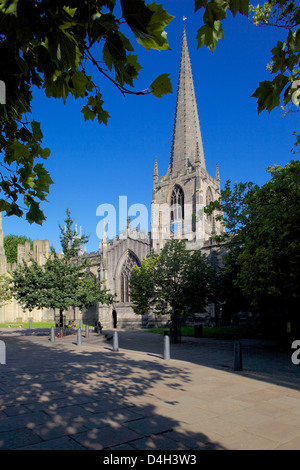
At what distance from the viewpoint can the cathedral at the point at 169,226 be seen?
38.2m

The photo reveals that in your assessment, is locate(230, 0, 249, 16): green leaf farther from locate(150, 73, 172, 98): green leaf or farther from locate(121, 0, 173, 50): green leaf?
locate(150, 73, 172, 98): green leaf

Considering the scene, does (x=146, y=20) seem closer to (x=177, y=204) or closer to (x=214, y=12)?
(x=214, y=12)

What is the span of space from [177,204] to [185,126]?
42.5 feet

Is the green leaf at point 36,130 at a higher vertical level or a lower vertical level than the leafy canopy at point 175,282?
higher

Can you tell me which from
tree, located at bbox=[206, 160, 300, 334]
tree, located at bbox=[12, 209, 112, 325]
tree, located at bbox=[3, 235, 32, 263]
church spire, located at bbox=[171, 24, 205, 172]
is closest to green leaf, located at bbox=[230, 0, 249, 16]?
tree, located at bbox=[206, 160, 300, 334]

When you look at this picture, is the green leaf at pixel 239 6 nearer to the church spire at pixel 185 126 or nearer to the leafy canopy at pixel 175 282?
the leafy canopy at pixel 175 282

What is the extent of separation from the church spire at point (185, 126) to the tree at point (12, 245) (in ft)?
114

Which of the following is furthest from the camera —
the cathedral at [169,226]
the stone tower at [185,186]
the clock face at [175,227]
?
the clock face at [175,227]

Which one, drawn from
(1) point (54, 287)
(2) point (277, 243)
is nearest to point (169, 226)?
(1) point (54, 287)

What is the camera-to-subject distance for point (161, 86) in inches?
91.5

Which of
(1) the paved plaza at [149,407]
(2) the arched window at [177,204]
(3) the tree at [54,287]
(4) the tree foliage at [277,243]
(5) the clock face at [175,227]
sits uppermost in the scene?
(2) the arched window at [177,204]

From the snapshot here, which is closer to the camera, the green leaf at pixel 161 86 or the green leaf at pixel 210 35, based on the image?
the green leaf at pixel 210 35

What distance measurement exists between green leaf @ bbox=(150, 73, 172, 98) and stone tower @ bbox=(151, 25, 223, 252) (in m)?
34.4

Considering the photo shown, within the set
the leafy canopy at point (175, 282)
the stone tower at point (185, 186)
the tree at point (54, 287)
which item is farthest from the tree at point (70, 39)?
the stone tower at point (185, 186)
